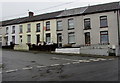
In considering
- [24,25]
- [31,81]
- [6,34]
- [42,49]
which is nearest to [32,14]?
[24,25]

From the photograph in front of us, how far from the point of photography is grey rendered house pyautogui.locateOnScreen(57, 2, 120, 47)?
87.4ft

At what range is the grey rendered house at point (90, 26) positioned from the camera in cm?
2664

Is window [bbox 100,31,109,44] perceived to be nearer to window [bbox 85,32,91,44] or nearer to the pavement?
window [bbox 85,32,91,44]

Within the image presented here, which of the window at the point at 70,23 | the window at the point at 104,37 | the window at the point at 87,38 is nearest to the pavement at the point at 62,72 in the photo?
the window at the point at 104,37

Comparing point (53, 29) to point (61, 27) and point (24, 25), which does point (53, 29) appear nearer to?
point (61, 27)

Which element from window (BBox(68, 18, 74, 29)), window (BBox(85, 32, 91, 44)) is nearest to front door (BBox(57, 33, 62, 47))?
window (BBox(68, 18, 74, 29))

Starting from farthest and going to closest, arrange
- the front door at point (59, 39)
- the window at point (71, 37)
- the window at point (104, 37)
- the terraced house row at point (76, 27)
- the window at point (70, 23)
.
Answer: the front door at point (59, 39), the window at point (70, 23), the window at point (71, 37), the window at point (104, 37), the terraced house row at point (76, 27)

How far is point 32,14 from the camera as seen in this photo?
42188mm

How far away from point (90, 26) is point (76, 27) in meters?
2.68

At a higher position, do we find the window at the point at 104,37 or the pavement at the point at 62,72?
the window at the point at 104,37

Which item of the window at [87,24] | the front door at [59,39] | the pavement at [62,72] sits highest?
the window at [87,24]

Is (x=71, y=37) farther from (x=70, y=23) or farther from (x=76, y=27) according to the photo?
(x=70, y=23)

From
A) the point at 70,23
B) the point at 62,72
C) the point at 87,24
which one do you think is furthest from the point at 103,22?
the point at 62,72

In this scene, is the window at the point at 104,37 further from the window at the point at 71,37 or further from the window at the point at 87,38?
the window at the point at 71,37
